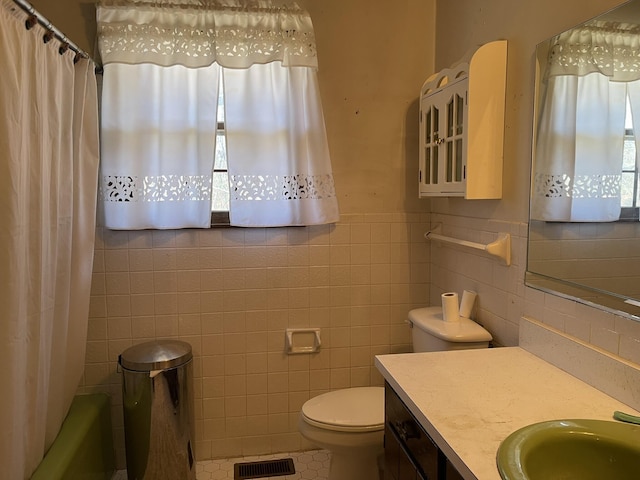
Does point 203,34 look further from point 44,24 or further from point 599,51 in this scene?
point 599,51

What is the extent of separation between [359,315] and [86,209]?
1374 mm

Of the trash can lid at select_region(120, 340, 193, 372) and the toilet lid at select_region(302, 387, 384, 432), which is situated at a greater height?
the trash can lid at select_region(120, 340, 193, 372)

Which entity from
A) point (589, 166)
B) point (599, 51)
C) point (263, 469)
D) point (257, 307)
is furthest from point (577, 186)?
point (263, 469)

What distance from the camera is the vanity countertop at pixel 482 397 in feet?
3.67

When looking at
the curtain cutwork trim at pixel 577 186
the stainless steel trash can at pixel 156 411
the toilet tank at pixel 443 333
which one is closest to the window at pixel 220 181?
the stainless steel trash can at pixel 156 411

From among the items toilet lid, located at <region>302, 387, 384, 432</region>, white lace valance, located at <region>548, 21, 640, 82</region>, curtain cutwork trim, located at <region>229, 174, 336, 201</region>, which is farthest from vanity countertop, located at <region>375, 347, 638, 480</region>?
curtain cutwork trim, located at <region>229, 174, 336, 201</region>

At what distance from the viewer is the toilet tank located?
1906 mm

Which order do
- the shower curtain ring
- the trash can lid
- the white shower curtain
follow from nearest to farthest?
1. the white shower curtain
2. the shower curtain ring
3. the trash can lid

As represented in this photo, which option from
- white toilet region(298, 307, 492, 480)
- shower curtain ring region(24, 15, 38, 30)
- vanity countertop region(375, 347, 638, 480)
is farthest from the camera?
white toilet region(298, 307, 492, 480)

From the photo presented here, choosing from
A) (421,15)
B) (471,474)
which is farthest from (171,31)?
(471,474)

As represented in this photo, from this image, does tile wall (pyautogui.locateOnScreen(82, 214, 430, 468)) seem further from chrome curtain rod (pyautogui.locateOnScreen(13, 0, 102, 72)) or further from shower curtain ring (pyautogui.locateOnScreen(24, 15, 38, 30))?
shower curtain ring (pyautogui.locateOnScreen(24, 15, 38, 30))

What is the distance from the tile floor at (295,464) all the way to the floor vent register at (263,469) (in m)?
0.03

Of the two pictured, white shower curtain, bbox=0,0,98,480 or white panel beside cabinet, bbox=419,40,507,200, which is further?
white panel beside cabinet, bbox=419,40,507,200

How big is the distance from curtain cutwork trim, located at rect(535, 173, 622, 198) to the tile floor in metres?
1.63
